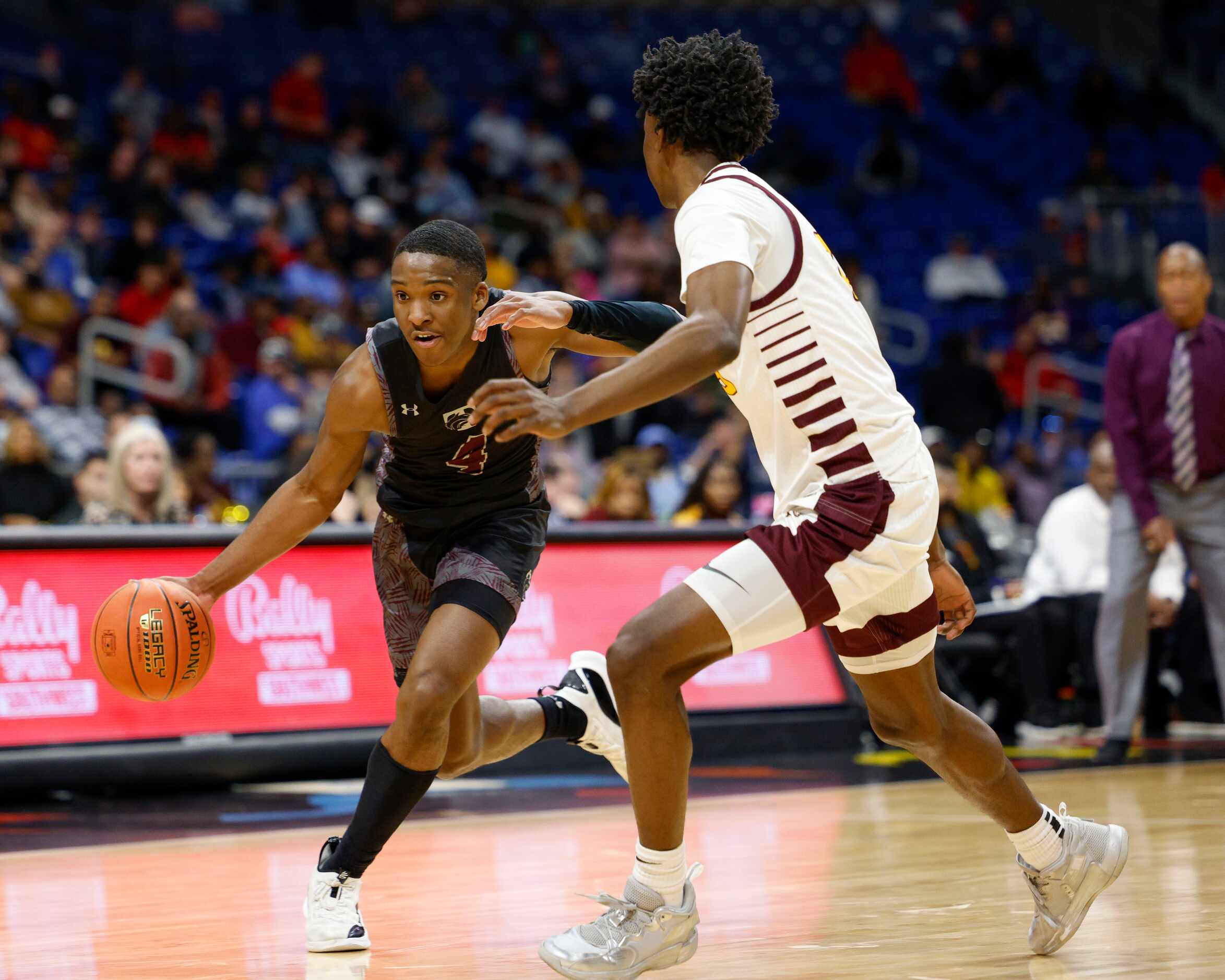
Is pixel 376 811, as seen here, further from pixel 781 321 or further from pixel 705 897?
pixel 781 321

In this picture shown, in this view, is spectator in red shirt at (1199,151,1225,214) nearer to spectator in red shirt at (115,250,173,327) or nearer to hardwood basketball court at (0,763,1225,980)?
spectator in red shirt at (115,250,173,327)

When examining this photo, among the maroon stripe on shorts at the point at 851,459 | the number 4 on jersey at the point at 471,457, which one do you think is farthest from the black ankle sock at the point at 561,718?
the maroon stripe on shorts at the point at 851,459

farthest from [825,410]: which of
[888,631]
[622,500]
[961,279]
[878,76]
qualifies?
[878,76]

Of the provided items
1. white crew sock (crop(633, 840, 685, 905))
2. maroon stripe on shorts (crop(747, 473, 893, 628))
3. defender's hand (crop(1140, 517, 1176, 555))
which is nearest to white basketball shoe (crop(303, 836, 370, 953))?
white crew sock (crop(633, 840, 685, 905))

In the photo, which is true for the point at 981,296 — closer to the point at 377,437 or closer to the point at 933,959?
the point at 377,437

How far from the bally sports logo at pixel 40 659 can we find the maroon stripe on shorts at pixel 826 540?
467 cm

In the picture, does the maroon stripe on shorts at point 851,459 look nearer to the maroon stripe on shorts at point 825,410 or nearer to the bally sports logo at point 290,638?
the maroon stripe on shorts at point 825,410

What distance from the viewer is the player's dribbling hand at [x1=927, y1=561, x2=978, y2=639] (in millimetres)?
4195

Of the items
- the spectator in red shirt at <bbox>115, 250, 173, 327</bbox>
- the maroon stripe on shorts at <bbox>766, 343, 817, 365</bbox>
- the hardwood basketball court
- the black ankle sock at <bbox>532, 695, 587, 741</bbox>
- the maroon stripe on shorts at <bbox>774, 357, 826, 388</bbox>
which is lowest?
the hardwood basketball court

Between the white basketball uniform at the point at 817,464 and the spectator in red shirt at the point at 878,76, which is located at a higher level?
the spectator in red shirt at the point at 878,76

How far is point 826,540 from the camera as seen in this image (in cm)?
375

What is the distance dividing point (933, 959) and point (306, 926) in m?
1.52

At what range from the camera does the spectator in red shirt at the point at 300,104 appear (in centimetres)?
1652

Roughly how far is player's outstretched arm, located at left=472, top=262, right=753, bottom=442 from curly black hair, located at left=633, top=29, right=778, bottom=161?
520mm
